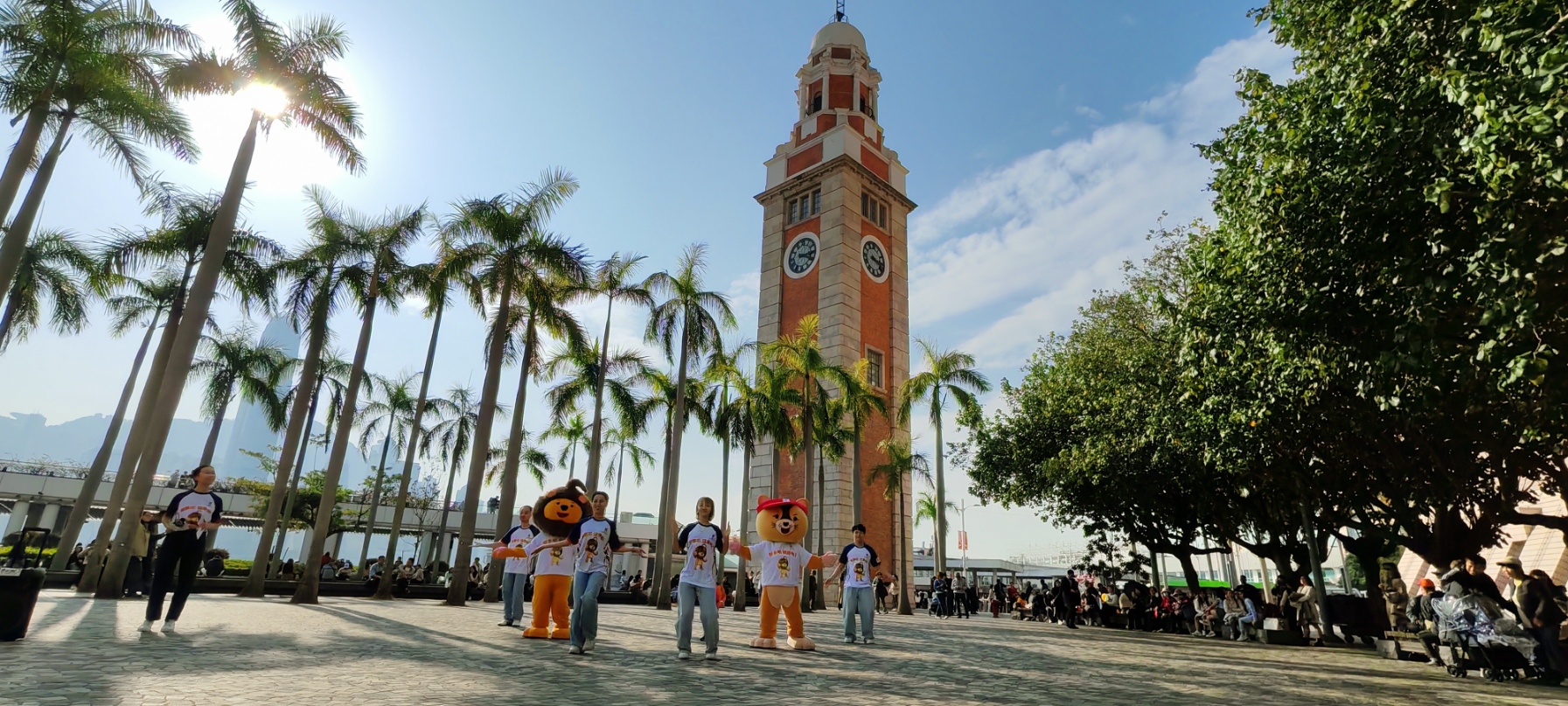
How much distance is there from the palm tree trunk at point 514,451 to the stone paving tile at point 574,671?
692 cm

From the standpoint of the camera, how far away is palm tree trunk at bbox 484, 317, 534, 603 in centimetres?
2042

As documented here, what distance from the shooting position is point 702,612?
9.18m

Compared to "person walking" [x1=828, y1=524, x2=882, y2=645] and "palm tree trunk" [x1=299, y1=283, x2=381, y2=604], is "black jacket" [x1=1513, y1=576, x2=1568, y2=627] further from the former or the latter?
"palm tree trunk" [x1=299, y1=283, x2=381, y2=604]

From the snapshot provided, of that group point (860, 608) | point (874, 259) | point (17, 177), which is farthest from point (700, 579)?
point (874, 259)

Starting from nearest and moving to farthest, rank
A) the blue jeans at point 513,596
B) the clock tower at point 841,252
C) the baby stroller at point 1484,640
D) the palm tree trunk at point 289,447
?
the baby stroller at point 1484,640
the blue jeans at point 513,596
the palm tree trunk at point 289,447
the clock tower at point 841,252

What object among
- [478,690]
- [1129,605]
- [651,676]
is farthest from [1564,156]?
[1129,605]

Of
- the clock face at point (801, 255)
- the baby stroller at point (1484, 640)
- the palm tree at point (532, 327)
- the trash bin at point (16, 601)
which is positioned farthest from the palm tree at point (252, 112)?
the clock face at point (801, 255)

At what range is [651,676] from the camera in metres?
7.36

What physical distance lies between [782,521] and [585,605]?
2789mm

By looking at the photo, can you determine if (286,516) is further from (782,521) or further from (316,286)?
(782,521)

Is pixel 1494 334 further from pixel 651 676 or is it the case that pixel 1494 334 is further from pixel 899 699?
pixel 651 676

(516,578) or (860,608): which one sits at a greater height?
(516,578)

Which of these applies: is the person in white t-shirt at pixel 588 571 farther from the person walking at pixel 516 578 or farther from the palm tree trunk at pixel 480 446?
the palm tree trunk at pixel 480 446

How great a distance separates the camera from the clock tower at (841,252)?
36594 millimetres
